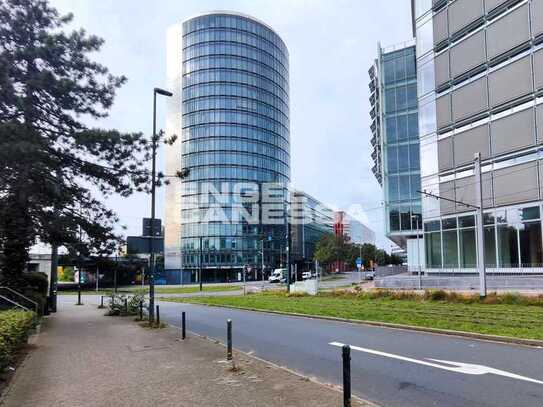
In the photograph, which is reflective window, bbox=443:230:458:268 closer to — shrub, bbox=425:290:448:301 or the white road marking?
shrub, bbox=425:290:448:301

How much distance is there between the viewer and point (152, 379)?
332 inches

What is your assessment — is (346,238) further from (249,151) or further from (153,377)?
(153,377)

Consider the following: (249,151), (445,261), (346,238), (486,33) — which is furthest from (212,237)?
(486,33)

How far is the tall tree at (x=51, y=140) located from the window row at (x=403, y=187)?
1278 inches

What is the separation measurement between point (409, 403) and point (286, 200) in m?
109

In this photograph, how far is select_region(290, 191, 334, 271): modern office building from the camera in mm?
119125

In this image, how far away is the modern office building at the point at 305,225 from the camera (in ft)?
391

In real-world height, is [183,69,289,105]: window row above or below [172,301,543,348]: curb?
above

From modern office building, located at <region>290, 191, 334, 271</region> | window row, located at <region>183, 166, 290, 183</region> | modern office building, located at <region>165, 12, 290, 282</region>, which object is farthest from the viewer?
modern office building, located at <region>290, 191, 334, 271</region>

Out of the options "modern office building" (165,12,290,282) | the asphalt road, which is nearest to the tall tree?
the asphalt road

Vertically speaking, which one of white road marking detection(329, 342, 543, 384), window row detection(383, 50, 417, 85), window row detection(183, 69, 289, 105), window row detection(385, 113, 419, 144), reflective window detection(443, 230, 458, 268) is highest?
window row detection(183, 69, 289, 105)

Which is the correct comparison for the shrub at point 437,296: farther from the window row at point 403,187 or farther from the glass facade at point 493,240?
the window row at point 403,187

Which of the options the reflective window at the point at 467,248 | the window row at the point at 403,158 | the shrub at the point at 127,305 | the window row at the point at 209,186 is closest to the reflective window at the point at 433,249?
the reflective window at the point at 467,248

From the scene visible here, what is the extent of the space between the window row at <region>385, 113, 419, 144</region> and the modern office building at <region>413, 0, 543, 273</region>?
896 cm
